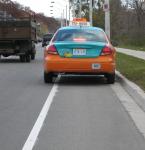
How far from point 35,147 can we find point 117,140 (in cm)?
124

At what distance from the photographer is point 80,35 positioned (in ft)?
55.7

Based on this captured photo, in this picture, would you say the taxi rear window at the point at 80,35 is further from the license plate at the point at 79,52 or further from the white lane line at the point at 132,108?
the white lane line at the point at 132,108

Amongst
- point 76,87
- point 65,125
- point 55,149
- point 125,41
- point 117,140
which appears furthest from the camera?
point 125,41

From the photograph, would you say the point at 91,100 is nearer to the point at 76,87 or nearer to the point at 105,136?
the point at 76,87

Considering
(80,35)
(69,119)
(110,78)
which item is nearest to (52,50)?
(80,35)

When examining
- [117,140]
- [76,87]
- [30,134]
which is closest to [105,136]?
[117,140]

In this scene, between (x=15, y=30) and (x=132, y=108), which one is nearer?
(x=132, y=108)

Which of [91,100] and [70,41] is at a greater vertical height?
[70,41]

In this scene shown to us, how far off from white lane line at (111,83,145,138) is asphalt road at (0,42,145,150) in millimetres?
113

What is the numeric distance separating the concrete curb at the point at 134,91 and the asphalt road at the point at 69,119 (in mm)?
397

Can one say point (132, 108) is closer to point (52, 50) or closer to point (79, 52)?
point (79, 52)

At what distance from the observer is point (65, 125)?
9891 millimetres

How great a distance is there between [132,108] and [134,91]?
195 centimetres

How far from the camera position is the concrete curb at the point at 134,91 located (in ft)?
40.5
